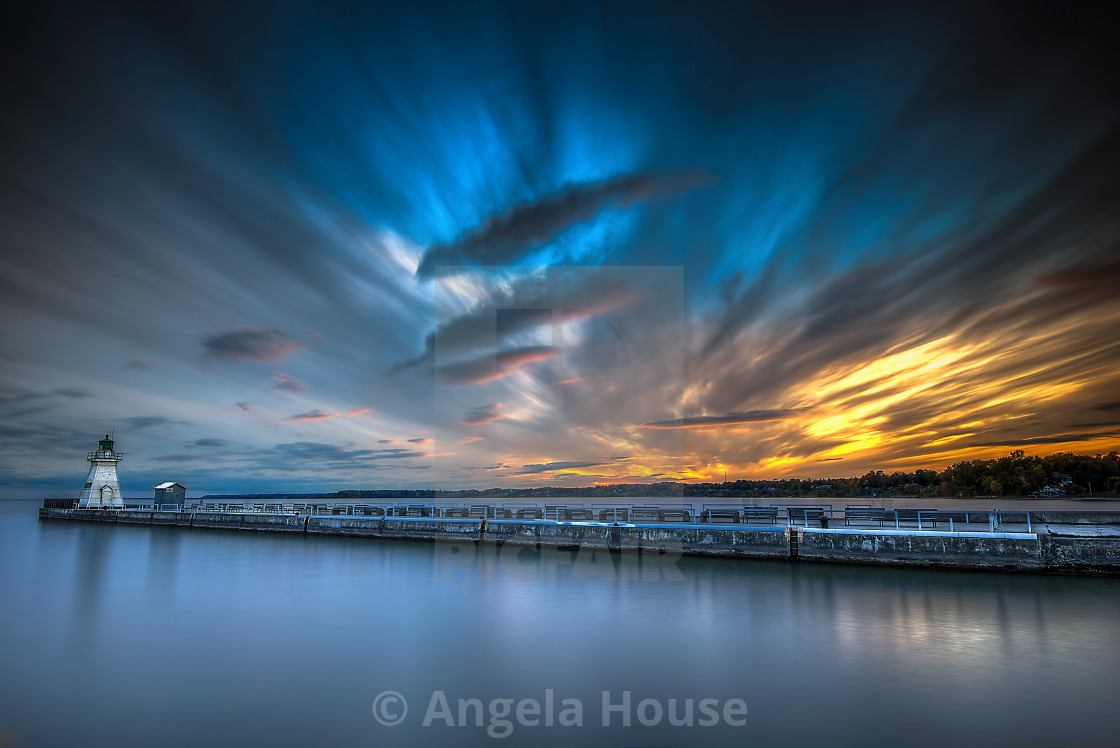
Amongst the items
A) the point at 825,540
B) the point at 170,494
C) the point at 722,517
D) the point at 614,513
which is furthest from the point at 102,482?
the point at 825,540

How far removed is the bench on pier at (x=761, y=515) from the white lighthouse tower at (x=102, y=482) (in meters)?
56.7

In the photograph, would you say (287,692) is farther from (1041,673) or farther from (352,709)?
(1041,673)

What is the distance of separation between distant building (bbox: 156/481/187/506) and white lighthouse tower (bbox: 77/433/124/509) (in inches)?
121

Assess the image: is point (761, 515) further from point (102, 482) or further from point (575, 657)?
point (102, 482)

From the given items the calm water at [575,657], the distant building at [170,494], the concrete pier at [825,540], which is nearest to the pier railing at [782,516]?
the concrete pier at [825,540]

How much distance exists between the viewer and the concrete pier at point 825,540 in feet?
55.6

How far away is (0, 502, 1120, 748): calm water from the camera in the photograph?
24.9ft

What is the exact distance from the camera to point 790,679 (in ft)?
31.0

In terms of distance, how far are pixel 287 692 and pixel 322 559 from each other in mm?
19402

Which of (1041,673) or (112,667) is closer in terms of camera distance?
(1041,673)

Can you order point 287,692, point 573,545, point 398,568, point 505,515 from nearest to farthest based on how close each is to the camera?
1. point 287,692
2. point 398,568
3. point 573,545
4. point 505,515

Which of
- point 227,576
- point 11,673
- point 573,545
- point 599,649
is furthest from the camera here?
point 573,545

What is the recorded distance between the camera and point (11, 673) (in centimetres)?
1019

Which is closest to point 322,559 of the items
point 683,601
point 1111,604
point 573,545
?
point 573,545
